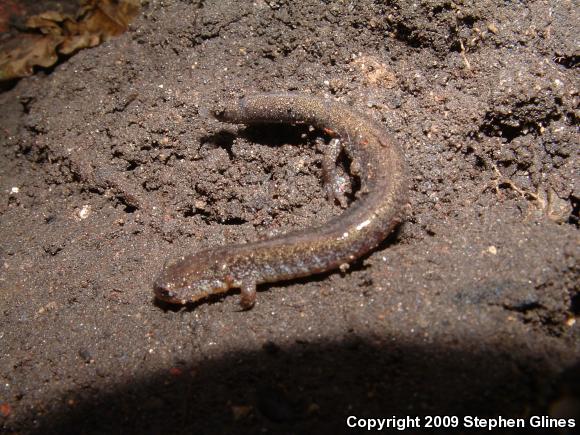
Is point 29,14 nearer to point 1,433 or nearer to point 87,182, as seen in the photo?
point 87,182

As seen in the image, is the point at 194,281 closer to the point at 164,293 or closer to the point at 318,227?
the point at 164,293

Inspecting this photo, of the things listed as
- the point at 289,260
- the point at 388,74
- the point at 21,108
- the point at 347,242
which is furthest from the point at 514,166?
the point at 21,108

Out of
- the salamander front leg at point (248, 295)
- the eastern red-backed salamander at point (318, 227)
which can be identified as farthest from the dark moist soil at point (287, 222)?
the eastern red-backed salamander at point (318, 227)

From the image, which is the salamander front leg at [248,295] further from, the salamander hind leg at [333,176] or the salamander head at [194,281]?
the salamander hind leg at [333,176]

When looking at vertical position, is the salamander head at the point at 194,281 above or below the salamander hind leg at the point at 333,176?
below

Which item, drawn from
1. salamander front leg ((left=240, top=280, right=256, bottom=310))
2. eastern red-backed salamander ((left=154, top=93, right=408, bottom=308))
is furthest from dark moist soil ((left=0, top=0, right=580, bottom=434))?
eastern red-backed salamander ((left=154, top=93, right=408, bottom=308))

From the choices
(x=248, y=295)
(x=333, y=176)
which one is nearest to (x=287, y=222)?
(x=333, y=176)

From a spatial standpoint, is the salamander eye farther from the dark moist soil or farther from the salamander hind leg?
the salamander hind leg
